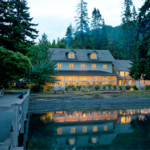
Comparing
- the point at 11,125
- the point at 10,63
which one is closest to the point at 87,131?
the point at 11,125

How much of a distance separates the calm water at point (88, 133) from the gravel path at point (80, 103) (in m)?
4.62

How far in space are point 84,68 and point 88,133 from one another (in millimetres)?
26496

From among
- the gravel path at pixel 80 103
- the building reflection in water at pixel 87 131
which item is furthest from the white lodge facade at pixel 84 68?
the building reflection in water at pixel 87 131

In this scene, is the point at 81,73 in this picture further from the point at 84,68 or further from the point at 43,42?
the point at 43,42

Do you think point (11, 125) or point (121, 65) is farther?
point (121, 65)

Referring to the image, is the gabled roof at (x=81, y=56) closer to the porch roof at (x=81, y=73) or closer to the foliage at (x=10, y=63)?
the porch roof at (x=81, y=73)

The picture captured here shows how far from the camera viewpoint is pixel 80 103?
18750 mm

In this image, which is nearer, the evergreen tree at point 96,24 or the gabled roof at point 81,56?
the gabled roof at point 81,56

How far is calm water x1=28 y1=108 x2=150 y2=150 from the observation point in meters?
7.88

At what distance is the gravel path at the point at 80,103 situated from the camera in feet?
56.7

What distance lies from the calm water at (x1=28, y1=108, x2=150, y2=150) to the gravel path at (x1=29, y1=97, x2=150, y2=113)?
182 inches

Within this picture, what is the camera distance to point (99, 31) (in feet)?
214

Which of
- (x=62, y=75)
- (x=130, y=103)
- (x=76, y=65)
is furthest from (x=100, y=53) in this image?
(x=130, y=103)

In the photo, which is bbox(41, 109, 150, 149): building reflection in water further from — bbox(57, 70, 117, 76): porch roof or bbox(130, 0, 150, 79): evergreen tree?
bbox(57, 70, 117, 76): porch roof
